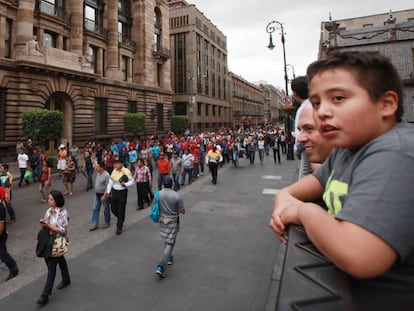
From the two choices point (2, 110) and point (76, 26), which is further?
point (76, 26)

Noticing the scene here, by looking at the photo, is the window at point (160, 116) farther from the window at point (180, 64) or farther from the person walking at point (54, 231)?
the person walking at point (54, 231)

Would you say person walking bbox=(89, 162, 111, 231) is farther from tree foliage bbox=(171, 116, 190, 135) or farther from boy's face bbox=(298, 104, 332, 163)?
tree foliage bbox=(171, 116, 190, 135)

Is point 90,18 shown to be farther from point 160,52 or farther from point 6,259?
point 6,259

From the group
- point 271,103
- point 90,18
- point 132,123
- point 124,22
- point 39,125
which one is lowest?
Result: point 39,125

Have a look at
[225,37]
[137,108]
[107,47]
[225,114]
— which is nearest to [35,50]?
[107,47]

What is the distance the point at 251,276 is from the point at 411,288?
444 centimetres


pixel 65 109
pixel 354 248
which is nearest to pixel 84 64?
pixel 65 109

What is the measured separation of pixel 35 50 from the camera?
62.8ft

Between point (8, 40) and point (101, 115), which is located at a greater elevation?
point (8, 40)

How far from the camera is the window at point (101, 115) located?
2591 centimetres

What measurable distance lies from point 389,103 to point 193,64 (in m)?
50.4

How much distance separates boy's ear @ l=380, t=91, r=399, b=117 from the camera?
1010mm

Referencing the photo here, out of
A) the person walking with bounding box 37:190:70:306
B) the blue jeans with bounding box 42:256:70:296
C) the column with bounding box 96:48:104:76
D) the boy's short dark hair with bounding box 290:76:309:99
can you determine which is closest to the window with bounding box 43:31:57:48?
the column with bounding box 96:48:104:76

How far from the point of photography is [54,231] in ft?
14.2
